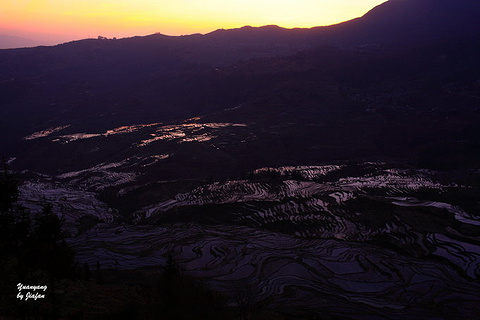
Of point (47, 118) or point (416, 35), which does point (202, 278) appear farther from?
point (416, 35)

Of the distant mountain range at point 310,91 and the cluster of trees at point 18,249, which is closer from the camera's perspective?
the cluster of trees at point 18,249

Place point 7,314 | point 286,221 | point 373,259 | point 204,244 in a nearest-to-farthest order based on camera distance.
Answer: point 7,314, point 373,259, point 204,244, point 286,221

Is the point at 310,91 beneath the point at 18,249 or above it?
beneath

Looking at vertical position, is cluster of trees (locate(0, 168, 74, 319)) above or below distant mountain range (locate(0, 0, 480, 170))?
above

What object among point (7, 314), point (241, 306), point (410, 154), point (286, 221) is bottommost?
point (410, 154)

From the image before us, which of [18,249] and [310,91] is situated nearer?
[18,249]

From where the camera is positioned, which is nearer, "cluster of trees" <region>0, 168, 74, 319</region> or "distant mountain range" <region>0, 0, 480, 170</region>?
"cluster of trees" <region>0, 168, 74, 319</region>

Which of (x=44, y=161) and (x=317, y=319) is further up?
(x=317, y=319)

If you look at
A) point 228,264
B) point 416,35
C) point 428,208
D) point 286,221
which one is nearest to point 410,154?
point 428,208

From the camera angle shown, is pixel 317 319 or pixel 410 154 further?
pixel 410 154

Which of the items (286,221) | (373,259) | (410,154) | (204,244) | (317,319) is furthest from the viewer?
(410,154)

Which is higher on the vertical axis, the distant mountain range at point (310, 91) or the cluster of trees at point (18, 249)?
the cluster of trees at point (18, 249)
